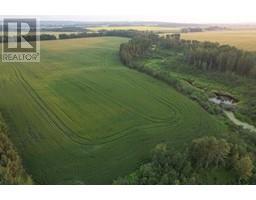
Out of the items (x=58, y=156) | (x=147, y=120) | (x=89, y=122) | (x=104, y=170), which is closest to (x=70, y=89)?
(x=89, y=122)

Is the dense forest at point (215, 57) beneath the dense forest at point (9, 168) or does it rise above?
above

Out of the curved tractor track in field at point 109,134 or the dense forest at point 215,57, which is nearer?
the curved tractor track in field at point 109,134

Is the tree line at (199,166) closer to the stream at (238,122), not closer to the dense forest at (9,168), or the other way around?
the dense forest at (9,168)

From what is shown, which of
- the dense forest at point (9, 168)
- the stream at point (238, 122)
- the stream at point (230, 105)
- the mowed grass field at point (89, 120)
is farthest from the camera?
the stream at point (230, 105)

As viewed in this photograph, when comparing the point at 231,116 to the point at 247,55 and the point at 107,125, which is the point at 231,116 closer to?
the point at 107,125

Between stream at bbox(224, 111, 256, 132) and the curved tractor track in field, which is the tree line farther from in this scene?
stream at bbox(224, 111, 256, 132)

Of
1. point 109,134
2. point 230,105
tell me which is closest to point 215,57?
point 230,105

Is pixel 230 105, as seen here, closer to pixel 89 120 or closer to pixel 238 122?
pixel 238 122

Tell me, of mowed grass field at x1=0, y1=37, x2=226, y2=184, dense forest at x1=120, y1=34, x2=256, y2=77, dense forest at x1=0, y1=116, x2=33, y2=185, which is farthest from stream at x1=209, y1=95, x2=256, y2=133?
dense forest at x1=0, y1=116, x2=33, y2=185

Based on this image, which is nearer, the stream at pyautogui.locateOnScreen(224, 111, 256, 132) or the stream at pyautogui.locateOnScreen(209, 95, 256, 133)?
the stream at pyautogui.locateOnScreen(224, 111, 256, 132)

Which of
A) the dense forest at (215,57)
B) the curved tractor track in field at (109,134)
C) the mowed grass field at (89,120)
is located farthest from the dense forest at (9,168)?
the dense forest at (215,57)
